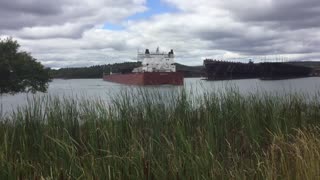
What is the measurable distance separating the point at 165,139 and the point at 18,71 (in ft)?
57.8

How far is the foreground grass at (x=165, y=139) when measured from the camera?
640 cm

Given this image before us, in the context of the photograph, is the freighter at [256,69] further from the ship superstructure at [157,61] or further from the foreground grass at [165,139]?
the foreground grass at [165,139]

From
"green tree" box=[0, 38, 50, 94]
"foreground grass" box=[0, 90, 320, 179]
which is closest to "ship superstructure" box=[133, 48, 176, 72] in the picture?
"green tree" box=[0, 38, 50, 94]

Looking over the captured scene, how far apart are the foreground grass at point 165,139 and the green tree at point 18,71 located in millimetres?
13048

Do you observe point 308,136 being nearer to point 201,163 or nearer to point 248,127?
point 248,127

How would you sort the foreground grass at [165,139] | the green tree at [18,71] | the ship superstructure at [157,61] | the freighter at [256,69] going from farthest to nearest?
1. the freighter at [256,69]
2. the ship superstructure at [157,61]
3. the green tree at [18,71]
4. the foreground grass at [165,139]

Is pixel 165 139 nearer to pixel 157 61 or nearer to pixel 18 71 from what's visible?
pixel 18 71

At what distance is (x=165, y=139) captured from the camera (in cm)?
771

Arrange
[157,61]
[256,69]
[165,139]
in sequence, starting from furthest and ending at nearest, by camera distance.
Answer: [256,69], [157,61], [165,139]

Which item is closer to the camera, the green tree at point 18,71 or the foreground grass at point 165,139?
the foreground grass at point 165,139

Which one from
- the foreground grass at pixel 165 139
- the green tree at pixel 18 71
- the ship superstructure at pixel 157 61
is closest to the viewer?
the foreground grass at pixel 165 139

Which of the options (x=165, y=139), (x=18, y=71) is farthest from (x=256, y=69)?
(x=165, y=139)

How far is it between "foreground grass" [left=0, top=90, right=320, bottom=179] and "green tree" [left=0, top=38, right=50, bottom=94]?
13.0 m

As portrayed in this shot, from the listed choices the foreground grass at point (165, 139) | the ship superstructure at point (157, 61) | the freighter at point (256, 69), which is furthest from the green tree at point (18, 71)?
the freighter at point (256, 69)
